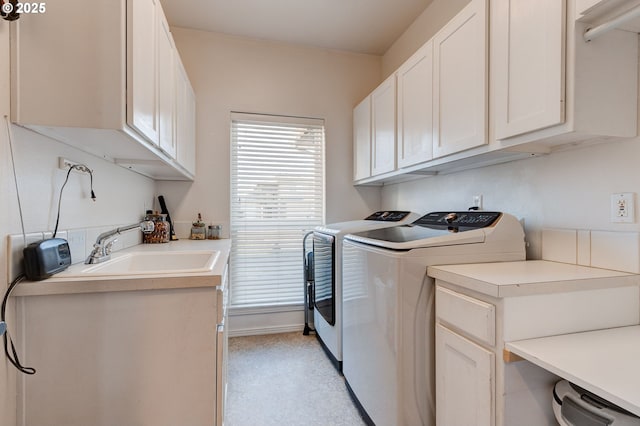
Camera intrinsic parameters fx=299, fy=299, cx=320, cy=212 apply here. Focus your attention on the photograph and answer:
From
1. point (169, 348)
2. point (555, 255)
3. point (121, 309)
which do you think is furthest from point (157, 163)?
point (555, 255)

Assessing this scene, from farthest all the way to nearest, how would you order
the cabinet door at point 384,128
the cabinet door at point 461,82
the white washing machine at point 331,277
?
the cabinet door at point 384,128, the white washing machine at point 331,277, the cabinet door at point 461,82

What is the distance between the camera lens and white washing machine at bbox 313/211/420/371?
7.24ft

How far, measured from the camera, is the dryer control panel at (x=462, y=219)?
1.57 m

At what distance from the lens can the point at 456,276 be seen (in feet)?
3.97

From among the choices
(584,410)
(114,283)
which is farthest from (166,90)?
(584,410)

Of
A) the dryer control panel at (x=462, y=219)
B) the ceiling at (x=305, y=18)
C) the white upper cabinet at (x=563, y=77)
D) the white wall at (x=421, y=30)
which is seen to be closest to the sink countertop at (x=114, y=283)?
the dryer control panel at (x=462, y=219)

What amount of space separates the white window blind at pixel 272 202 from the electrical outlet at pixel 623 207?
2254mm

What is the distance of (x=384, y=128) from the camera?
2461 millimetres

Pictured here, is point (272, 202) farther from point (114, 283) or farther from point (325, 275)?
point (114, 283)

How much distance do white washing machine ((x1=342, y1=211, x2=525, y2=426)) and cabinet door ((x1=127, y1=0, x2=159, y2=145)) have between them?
A: 121cm

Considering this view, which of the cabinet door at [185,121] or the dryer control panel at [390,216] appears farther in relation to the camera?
the dryer control panel at [390,216]

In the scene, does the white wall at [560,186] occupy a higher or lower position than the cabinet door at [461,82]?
lower

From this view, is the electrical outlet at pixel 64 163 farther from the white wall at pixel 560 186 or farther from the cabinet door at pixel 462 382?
the white wall at pixel 560 186

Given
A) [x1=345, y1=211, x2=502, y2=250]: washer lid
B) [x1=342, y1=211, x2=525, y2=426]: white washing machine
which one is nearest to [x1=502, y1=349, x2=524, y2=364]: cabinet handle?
[x1=342, y1=211, x2=525, y2=426]: white washing machine
